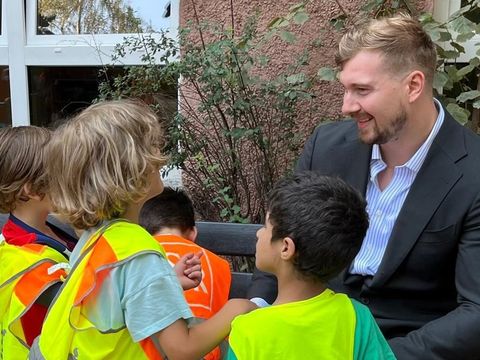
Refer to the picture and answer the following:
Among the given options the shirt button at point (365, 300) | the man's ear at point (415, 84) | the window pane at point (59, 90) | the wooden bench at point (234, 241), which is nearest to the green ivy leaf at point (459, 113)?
the man's ear at point (415, 84)

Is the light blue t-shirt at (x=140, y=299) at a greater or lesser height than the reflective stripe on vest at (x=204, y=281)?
A: greater

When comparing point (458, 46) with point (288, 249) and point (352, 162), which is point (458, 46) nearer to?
point (352, 162)

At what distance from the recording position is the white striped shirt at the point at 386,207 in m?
1.95

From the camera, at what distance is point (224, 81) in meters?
3.31

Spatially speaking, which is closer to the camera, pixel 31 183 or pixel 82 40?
pixel 31 183

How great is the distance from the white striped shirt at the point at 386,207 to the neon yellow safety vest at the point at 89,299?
78 centimetres

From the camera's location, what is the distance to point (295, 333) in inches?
52.1

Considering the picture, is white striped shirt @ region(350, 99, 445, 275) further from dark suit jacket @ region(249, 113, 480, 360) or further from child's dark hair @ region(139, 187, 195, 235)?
child's dark hair @ region(139, 187, 195, 235)

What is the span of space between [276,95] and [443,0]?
1008 mm

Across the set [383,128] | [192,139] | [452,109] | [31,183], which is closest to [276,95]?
[192,139]

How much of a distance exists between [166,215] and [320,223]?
86 centimetres

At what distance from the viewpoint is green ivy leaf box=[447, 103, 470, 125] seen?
9.39 feet

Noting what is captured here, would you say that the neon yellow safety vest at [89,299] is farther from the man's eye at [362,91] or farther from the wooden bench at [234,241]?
the wooden bench at [234,241]

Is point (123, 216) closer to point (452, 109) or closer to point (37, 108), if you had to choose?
point (452, 109)
